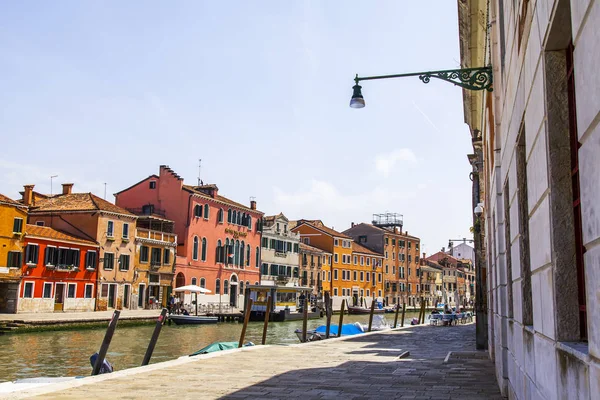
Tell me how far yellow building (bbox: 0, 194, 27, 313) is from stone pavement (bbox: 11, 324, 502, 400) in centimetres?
2386

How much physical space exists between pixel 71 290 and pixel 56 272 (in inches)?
61.6

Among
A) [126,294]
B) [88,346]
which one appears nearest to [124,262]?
[126,294]

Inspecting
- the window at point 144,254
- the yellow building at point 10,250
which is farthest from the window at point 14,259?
the window at point 144,254

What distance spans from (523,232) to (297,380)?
16.8 feet

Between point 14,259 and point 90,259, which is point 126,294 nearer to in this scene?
point 90,259

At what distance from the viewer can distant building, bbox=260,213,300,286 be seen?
56.4 metres

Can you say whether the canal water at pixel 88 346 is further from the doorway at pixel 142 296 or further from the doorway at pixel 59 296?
the doorway at pixel 142 296

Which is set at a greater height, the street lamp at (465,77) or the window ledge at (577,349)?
the street lamp at (465,77)

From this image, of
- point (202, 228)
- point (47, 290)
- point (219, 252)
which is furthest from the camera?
point (219, 252)

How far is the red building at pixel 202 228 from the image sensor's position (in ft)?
153

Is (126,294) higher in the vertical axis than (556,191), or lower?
lower

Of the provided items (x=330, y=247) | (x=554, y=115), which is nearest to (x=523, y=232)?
(x=554, y=115)

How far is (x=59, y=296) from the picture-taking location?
35.9 meters

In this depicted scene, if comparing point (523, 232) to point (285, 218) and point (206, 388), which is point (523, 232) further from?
point (285, 218)
